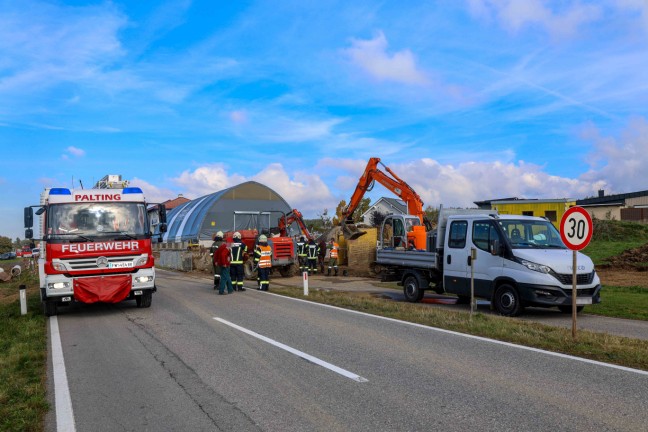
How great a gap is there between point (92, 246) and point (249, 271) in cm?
1308

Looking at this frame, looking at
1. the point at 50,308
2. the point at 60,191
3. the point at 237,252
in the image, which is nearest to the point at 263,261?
the point at 237,252

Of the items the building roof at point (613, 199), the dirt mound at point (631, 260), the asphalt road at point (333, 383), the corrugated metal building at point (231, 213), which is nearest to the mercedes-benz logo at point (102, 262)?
the asphalt road at point (333, 383)

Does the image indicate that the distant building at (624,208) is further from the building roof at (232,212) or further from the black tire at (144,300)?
the black tire at (144,300)

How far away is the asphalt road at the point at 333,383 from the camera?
16.3 ft

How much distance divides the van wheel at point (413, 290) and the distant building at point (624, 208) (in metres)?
34.1

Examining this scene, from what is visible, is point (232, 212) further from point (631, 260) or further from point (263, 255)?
point (631, 260)

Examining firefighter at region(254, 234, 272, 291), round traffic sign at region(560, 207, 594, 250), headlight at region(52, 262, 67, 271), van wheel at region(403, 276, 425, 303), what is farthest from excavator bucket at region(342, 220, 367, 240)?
round traffic sign at region(560, 207, 594, 250)

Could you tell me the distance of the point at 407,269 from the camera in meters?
15.1

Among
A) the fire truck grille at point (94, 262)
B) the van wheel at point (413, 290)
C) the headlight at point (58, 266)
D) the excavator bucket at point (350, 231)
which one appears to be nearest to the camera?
the headlight at point (58, 266)

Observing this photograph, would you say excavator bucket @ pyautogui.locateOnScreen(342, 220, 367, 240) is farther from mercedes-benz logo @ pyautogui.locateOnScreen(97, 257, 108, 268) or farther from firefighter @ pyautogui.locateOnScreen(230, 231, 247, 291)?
mercedes-benz logo @ pyautogui.locateOnScreen(97, 257, 108, 268)

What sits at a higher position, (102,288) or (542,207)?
(542,207)

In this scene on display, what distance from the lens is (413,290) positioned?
14734 millimetres

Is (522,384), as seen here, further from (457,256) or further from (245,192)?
(245,192)

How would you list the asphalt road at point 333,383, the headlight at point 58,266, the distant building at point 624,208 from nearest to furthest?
the asphalt road at point 333,383 < the headlight at point 58,266 < the distant building at point 624,208
